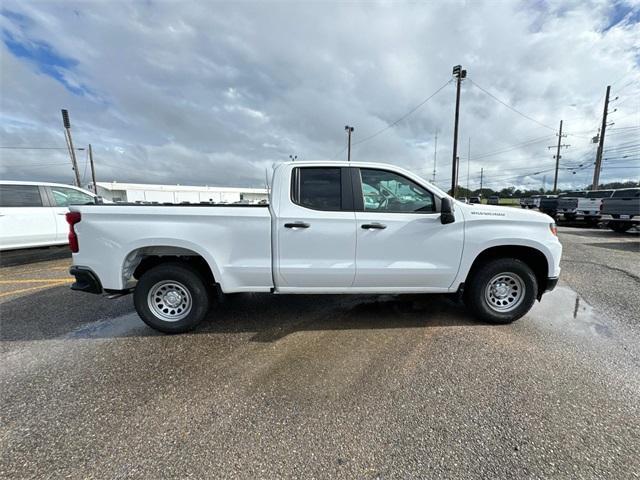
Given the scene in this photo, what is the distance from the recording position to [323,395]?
2.51 metres

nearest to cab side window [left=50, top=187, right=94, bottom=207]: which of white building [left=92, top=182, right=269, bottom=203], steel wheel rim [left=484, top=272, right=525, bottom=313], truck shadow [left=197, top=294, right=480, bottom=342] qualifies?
truck shadow [left=197, top=294, right=480, bottom=342]

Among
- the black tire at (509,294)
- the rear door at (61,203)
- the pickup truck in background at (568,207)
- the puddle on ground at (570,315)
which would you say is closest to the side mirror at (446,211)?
the black tire at (509,294)

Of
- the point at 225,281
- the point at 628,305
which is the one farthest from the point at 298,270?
the point at 628,305

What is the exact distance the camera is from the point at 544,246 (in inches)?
142

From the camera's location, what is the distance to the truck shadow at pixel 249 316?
12.1 feet

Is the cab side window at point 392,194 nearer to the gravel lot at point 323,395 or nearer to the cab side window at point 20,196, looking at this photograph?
the gravel lot at point 323,395

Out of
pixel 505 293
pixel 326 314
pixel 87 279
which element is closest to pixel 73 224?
pixel 87 279

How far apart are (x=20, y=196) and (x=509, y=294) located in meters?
9.66

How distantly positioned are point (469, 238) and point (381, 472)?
2.60 m

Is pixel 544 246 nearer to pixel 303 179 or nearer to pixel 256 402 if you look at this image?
pixel 303 179

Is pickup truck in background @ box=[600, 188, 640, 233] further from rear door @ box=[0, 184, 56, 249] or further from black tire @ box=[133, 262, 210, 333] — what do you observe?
rear door @ box=[0, 184, 56, 249]

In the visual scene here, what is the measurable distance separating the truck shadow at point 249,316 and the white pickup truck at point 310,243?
1.65 ft

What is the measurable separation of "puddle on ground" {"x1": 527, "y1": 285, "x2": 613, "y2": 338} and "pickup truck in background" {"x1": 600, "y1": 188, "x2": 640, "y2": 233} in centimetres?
1074

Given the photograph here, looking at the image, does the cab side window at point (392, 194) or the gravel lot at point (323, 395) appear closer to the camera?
the gravel lot at point (323, 395)
